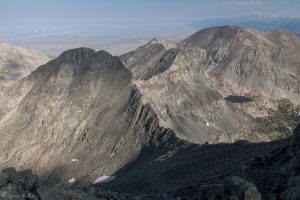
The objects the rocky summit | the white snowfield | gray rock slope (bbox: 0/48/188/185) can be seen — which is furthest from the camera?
gray rock slope (bbox: 0/48/188/185)

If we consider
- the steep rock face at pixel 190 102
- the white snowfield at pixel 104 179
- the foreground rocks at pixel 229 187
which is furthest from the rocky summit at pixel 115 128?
the foreground rocks at pixel 229 187

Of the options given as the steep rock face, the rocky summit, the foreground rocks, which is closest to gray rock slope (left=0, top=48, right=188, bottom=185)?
the rocky summit

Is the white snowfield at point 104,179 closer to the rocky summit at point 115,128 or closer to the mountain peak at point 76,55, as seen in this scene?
the rocky summit at point 115,128

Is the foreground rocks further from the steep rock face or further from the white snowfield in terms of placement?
the steep rock face

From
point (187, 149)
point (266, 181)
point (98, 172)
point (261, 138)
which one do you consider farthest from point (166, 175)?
point (261, 138)

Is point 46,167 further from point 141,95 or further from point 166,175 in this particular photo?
point 166,175

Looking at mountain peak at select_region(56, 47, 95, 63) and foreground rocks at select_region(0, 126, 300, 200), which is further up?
foreground rocks at select_region(0, 126, 300, 200)

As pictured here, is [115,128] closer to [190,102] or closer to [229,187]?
[190,102]

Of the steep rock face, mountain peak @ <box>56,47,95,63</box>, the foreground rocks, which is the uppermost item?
the foreground rocks
